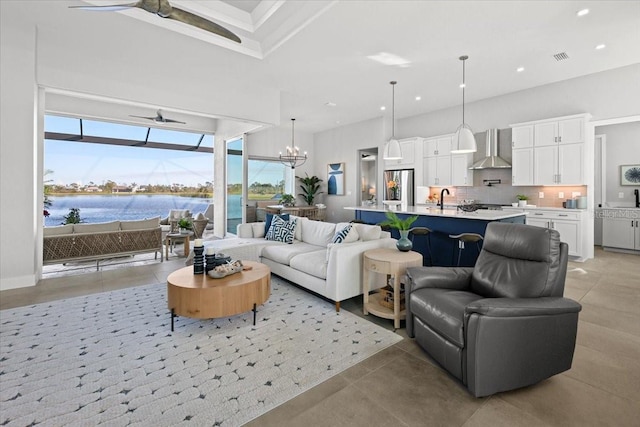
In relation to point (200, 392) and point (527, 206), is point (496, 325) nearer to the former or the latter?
point (200, 392)

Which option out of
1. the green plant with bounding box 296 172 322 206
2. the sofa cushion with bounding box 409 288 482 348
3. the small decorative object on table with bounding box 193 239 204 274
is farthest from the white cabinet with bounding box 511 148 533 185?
the small decorative object on table with bounding box 193 239 204 274

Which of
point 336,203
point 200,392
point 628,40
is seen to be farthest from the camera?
point 336,203

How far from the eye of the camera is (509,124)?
631cm

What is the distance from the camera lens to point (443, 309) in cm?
211

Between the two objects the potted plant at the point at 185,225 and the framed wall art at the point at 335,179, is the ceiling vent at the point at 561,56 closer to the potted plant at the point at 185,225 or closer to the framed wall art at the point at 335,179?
the framed wall art at the point at 335,179

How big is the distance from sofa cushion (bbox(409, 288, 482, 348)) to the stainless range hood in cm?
492

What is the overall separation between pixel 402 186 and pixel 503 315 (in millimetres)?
6206

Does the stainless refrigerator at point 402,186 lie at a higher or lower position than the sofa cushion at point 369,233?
higher

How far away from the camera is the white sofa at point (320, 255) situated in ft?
10.4

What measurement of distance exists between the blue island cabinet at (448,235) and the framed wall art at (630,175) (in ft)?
13.4

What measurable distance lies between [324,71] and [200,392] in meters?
4.88

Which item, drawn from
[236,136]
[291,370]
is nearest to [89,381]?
[291,370]

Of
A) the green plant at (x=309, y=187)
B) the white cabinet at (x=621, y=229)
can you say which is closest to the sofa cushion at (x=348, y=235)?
the green plant at (x=309, y=187)

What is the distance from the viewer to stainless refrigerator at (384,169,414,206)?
7.70m
